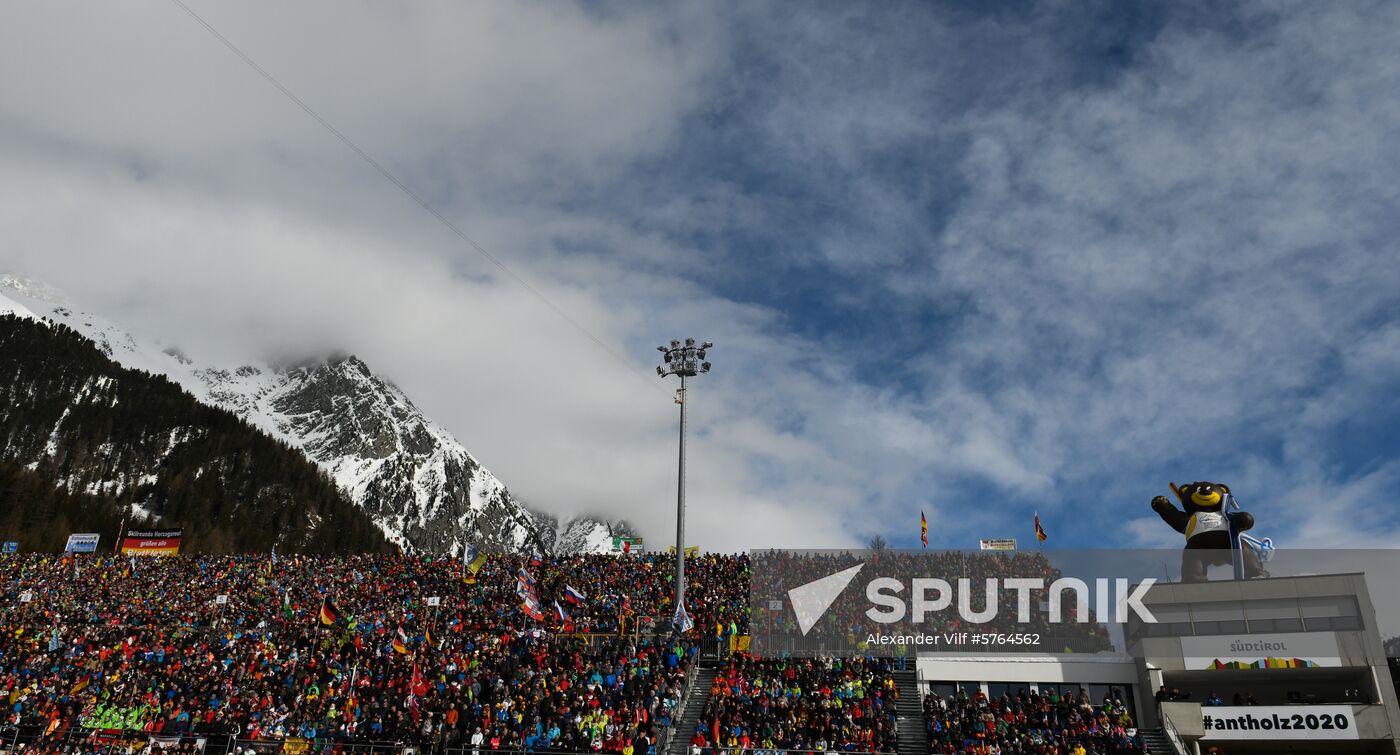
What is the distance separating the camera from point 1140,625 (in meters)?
33.5

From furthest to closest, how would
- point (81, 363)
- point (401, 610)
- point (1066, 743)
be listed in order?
1. point (81, 363)
2. point (401, 610)
3. point (1066, 743)

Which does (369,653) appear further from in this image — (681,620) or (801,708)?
(801,708)

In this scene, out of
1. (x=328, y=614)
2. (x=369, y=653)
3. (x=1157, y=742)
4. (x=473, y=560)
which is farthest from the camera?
(x=473, y=560)

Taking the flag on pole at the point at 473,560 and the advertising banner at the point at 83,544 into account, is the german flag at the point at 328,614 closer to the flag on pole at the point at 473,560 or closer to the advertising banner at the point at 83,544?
the flag on pole at the point at 473,560

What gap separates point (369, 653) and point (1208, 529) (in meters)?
35.1

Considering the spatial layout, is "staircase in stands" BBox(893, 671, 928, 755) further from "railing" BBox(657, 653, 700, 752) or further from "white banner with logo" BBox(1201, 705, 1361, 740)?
"white banner with logo" BBox(1201, 705, 1361, 740)

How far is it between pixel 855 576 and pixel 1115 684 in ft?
33.3

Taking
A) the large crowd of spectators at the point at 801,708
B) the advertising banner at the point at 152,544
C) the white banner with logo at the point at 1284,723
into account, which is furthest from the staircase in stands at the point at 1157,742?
the advertising banner at the point at 152,544

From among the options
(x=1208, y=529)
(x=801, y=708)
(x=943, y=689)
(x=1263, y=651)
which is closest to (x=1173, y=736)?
(x=1263, y=651)

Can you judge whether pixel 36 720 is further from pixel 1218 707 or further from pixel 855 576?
pixel 1218 707

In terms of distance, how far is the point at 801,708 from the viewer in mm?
31016

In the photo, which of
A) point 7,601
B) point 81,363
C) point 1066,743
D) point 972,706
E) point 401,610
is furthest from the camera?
point 81,363

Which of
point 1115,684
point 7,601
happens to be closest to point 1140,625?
point 1115,684

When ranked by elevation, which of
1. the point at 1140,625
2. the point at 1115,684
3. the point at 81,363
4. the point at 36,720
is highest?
the point at 81,363
